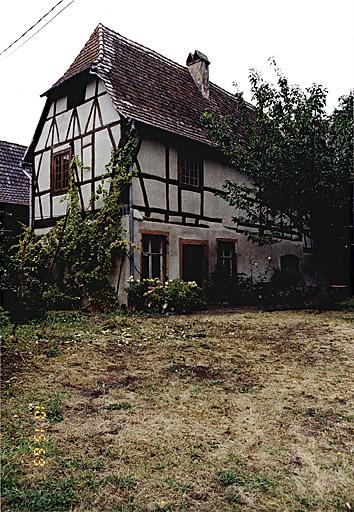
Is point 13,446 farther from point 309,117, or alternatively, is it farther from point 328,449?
point 309,117

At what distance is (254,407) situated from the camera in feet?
15.4

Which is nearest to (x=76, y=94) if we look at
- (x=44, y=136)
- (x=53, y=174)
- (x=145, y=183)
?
(x=44, y=136)

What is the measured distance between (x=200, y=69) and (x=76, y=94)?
573 cm

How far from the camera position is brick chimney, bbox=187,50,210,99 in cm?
1752

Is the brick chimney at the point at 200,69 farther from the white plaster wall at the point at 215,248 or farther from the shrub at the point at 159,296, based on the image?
the shrub at the point at 159,296

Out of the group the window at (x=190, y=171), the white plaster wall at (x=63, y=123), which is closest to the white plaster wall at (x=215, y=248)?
the window at (x=190, y=171)

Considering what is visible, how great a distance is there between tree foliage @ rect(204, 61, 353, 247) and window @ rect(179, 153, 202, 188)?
1.60 meters

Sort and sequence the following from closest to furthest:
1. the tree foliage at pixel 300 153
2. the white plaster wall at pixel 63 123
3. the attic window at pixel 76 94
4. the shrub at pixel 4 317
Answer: the shrub at pixel 4 317, the tree foliage at pixel 300 153, the attic window at pixel 76 94, the white plaster wall at pixel 63 123

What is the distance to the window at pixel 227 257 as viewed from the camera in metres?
15.5

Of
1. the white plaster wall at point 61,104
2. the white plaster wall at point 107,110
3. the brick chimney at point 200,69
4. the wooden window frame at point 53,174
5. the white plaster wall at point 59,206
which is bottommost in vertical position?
the white plaster wall at point 59,206

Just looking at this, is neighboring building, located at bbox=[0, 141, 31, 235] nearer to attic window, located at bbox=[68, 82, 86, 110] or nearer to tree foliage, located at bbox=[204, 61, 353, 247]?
attic window, located at bbox=[68, 82, 86, 110]

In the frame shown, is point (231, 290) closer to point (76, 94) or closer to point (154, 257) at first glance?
point (154, 257)

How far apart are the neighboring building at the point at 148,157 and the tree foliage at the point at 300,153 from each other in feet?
5.70

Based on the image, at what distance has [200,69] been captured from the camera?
17.8 meters
